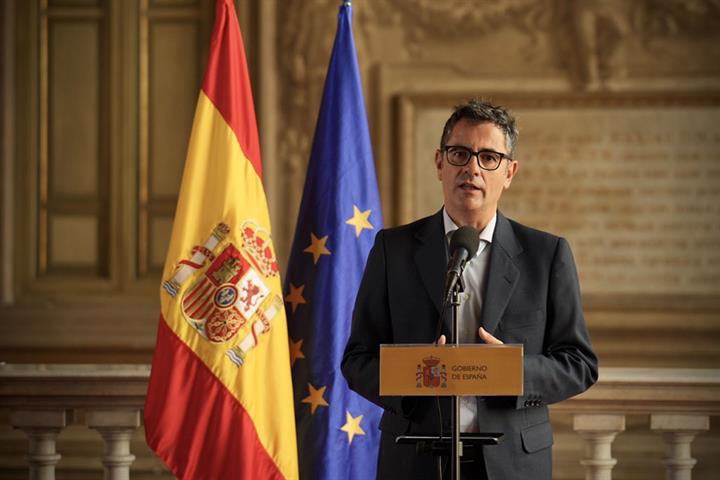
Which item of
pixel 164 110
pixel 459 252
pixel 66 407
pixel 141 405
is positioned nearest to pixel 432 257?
pixel 459 252

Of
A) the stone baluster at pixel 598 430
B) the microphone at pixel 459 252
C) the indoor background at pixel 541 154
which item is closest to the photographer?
the microphone at pixel 459 252

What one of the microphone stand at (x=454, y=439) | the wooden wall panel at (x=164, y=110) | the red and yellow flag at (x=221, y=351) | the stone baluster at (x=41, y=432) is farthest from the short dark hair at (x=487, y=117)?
the wooden wall panel at (x=164, y=110)

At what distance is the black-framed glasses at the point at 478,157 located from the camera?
249 centimetres

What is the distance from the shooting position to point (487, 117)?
2504mm

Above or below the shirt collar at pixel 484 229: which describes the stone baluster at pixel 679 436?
below

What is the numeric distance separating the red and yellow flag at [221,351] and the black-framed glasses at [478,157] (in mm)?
1393

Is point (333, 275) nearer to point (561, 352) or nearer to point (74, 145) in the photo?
point (561, 352)

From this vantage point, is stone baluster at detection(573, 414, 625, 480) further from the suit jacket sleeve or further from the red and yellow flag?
the suit jacket sleeve

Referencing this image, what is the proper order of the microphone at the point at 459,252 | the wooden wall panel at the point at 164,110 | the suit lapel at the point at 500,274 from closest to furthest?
1. the microphone at the point at 459,252
2. the suit lapel at the point at 500,274
3. the wooden wall panel at the point at 164,110

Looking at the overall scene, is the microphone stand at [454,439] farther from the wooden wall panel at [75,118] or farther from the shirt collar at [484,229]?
the wooden wall panel at [75,118]

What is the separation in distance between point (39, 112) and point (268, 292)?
9.56 feet

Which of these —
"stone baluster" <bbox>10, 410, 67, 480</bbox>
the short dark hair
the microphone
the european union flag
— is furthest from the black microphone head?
"stone baluster" <bbox>10, 410, 67, 480</bbox>

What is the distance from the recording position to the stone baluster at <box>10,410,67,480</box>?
3.81 m

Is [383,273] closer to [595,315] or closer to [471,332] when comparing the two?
[471,332]
